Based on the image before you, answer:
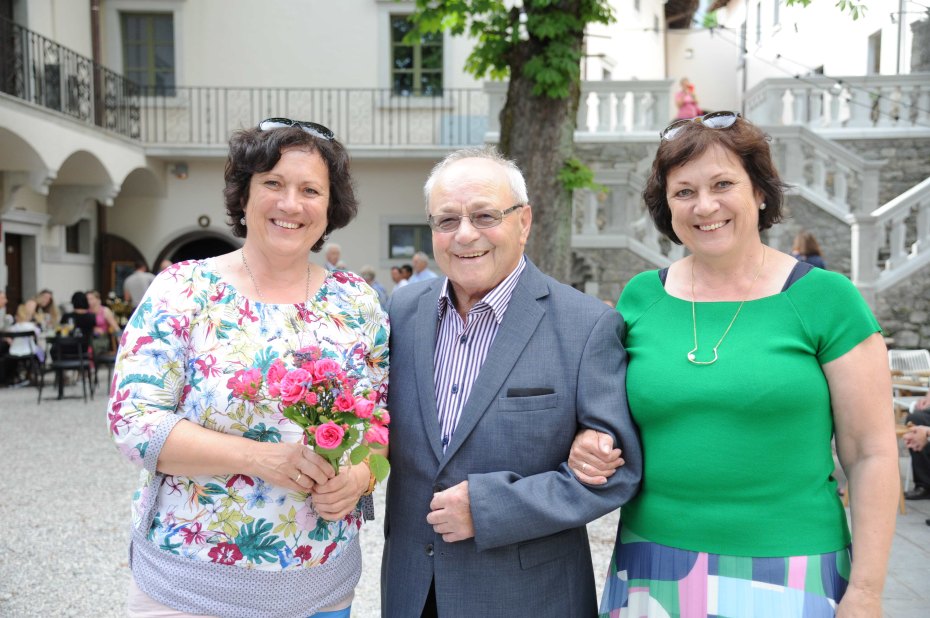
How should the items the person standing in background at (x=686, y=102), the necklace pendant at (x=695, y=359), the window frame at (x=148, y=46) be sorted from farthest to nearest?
the window frame at (x=148, y=46) → the person standing in background at (x=686, y=102) → the necklace pendant at (x=695, y=359)

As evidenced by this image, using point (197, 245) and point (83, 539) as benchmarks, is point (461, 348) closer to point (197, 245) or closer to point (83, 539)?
point (83, 539)

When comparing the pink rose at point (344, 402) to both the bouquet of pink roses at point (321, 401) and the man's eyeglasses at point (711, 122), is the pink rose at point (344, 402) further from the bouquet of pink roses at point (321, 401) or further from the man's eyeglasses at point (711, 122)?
the man's eyeglasses at point (711, 122)

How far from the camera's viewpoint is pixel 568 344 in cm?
216

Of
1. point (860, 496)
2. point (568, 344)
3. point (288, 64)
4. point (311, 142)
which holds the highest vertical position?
point (288, 64)

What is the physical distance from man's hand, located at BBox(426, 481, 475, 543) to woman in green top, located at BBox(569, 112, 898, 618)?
12.1 inches

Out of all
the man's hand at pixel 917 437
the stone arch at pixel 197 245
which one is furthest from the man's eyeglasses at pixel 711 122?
the stone arch at pixel 197 245

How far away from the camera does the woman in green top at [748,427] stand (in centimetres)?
195

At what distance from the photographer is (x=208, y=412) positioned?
6.47 ft

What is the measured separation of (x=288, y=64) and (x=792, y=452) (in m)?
16.4

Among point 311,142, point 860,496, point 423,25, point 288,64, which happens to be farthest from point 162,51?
point 860,496

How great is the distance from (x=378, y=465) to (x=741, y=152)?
49.9 inches

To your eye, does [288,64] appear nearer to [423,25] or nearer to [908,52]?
[423,25]

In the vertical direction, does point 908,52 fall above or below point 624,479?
above

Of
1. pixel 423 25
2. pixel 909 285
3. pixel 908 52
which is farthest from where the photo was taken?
pixel 908 52
